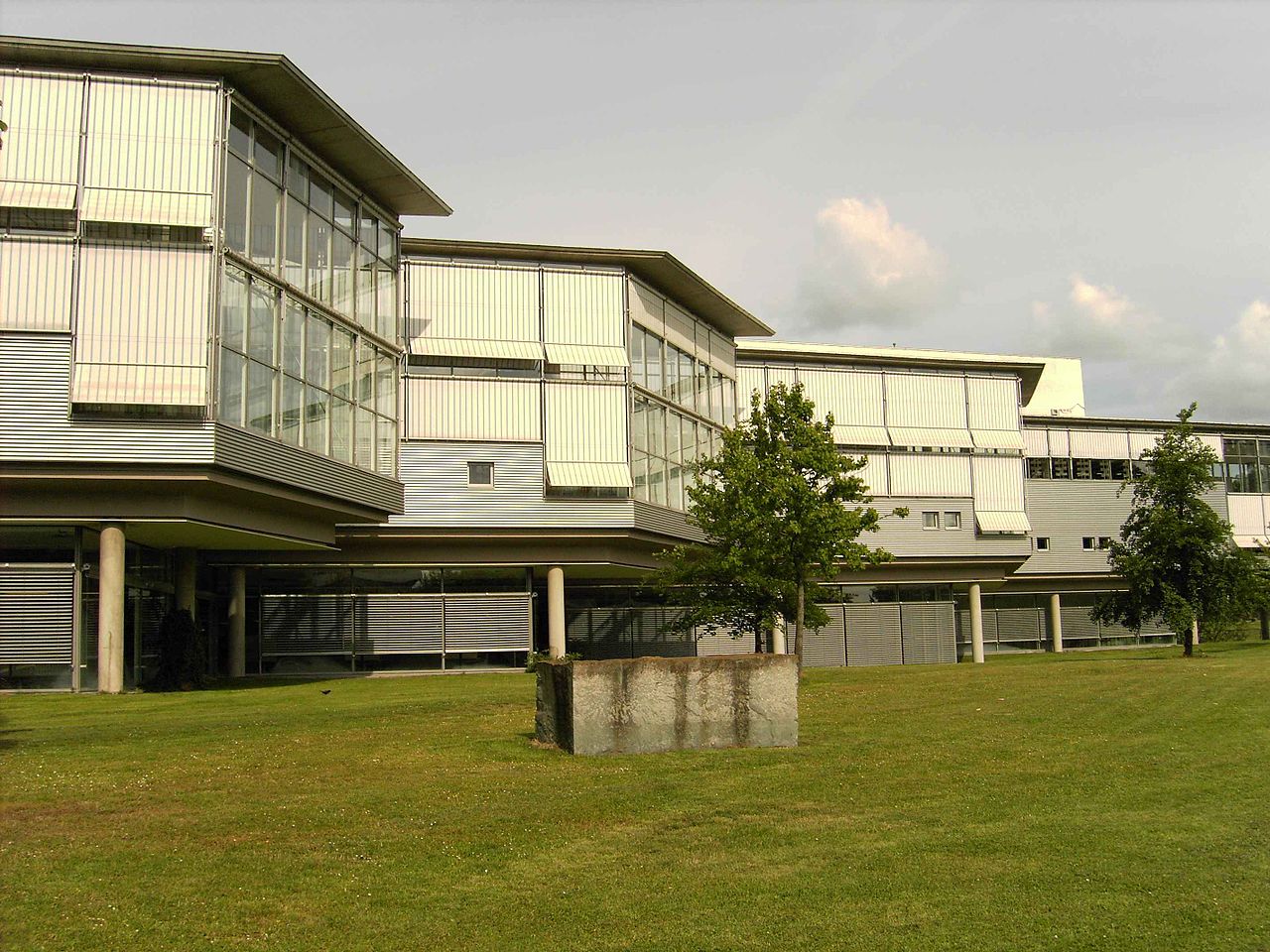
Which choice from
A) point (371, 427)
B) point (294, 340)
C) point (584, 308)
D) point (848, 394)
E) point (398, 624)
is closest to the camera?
point (294, 340)

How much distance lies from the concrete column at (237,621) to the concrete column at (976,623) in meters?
31.8

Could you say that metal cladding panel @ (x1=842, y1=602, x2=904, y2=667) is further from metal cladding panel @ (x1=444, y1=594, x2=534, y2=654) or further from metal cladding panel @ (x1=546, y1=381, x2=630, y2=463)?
metal cladding panel @ (x1=546, y1=381, x2=630, y2=463)

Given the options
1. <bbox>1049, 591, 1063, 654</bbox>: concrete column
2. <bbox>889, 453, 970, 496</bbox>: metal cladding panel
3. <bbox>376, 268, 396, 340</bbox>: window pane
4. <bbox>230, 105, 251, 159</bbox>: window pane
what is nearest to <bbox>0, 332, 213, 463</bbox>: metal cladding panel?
<bbox>230, 105, 251, 159</bbox>: window pane

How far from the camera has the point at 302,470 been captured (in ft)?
103

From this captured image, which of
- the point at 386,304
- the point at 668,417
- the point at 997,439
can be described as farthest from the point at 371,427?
the point at 997,439

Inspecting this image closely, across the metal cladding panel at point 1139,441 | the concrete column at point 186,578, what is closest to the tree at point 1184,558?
the metal cladding panel at point 1139,441

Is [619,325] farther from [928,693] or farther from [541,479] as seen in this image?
[928,693]

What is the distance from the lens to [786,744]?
1625 centimetres

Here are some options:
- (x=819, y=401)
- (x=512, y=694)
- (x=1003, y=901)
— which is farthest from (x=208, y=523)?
(x=819, y=401)

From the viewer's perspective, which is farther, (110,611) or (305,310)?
(305,310)

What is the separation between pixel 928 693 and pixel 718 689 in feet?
35.4

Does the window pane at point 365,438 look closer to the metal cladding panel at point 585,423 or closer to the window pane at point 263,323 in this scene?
the window pane at point 263,323

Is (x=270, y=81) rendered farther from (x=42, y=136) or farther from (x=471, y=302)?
(x=471, y=302)

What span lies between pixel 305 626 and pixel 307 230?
1352 centimetres
